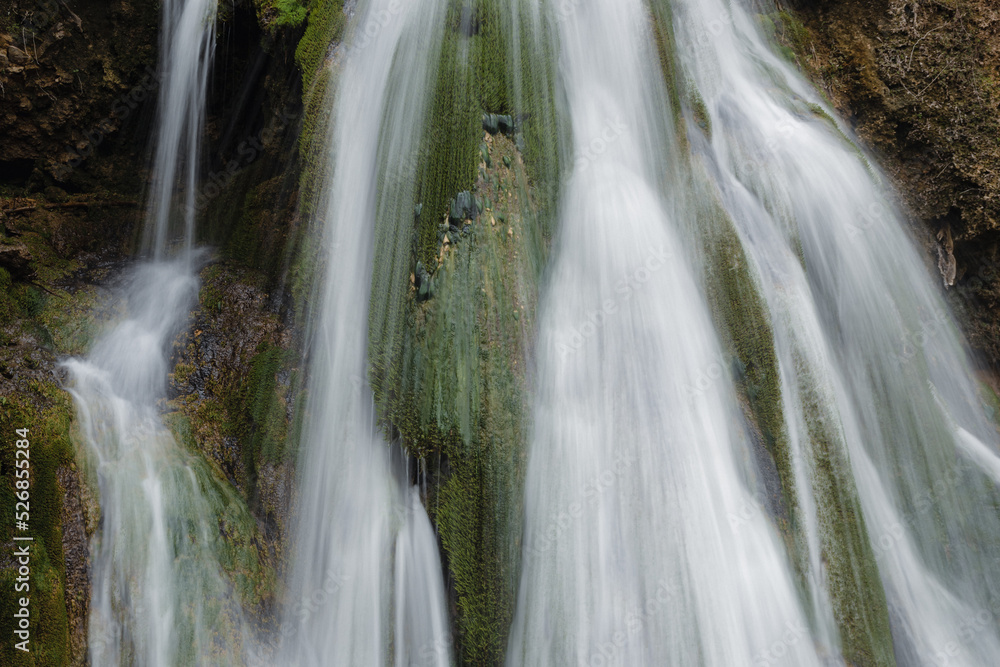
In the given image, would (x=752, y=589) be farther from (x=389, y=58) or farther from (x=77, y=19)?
(x=77, y=19)

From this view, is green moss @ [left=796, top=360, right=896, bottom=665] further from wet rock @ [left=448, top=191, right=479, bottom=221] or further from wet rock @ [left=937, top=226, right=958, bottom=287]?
wet rock @ [left=448, top=191, right=479, bottom=221]

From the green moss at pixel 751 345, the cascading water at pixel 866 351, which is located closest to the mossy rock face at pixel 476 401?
the green moss at pixel 751 345

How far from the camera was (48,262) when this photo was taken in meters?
5.48

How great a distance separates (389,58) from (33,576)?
4099mm

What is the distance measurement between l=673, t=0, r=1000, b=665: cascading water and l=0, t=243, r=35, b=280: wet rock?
17.9 feet

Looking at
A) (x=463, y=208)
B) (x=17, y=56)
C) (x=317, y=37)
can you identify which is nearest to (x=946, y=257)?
(x=463, y=208)

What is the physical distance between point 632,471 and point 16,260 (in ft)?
16.4

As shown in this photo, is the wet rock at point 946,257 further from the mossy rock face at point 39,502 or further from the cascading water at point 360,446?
the mossy rock face at point 39,502

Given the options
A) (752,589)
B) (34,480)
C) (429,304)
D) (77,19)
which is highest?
(77,19)

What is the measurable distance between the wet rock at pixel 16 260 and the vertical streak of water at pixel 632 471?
418 cm

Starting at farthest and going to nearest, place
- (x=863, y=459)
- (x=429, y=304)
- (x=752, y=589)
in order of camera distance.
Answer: (x=863, y=459) → (x=429, y=304) → (x=752, y=589)

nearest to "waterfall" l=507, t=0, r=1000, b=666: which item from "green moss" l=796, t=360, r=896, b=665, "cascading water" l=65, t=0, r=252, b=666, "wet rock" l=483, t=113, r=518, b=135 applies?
"green moss" l=796, t=360, r=896, b=665

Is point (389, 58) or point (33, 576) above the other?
point (389, 58)

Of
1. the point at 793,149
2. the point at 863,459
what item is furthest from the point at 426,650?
the point at 793,149
